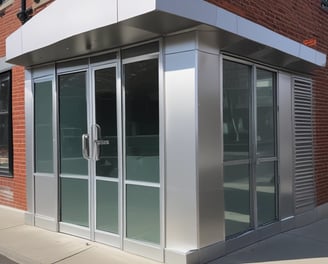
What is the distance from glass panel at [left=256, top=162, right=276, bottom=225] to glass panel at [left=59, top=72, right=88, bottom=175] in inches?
97.2

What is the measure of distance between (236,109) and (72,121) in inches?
96.4

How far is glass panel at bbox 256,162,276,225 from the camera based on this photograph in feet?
21.3

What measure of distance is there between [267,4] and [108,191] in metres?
3.52

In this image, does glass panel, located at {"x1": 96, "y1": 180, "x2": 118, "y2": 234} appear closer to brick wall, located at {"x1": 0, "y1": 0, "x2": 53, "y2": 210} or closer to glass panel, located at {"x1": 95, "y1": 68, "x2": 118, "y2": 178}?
glass panel, located at {"x1": 95, "y1": 68, "x2": 118, "y2": 178}

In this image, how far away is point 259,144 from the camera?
6.58 metres

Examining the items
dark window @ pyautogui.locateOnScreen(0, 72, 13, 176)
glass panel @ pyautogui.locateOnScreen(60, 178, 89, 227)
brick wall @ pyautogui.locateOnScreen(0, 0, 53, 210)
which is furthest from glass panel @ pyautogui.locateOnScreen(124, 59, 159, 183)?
dark window @ pyautogui.locateOnScreen(0, 72, 13, 176)

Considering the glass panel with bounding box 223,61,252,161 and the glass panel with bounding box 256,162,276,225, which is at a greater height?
the glass panel with bounding box 223,61,252,161

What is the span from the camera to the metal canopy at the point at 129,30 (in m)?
4.75

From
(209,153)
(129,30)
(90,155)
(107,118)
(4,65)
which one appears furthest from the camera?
(4,65)

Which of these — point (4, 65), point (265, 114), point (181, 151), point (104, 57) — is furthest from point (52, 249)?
point (4, 65)

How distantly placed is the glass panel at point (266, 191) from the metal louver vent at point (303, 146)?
0.65 metres

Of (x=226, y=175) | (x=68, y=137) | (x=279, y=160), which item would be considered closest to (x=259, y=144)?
(x=279, y=160)

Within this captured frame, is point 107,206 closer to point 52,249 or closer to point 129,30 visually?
point 52,249

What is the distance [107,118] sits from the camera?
624 centimetres
